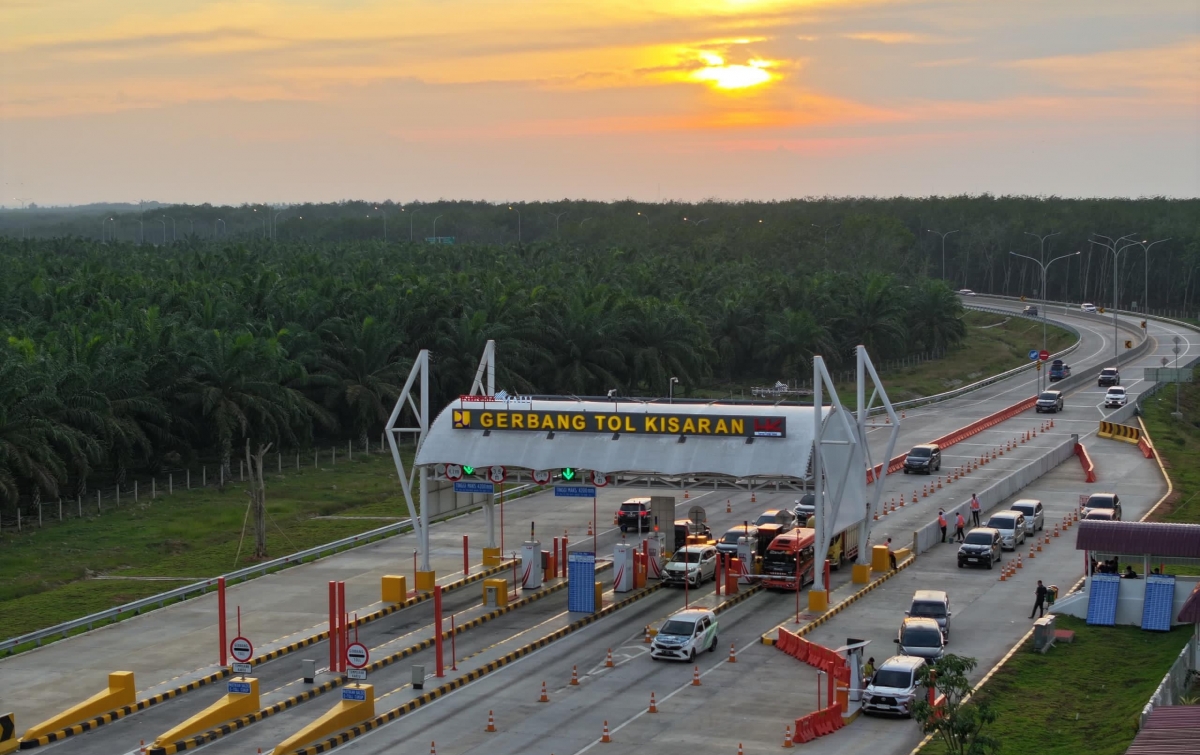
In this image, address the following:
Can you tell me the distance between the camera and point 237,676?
33500mm

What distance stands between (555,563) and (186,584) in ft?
38.0

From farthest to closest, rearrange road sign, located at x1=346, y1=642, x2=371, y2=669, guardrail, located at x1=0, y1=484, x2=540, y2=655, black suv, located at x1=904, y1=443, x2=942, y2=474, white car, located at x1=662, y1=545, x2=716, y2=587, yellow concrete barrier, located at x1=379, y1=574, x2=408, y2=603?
black suv, located at x1=904, y1=443, x2=942, y2=474
white car, located at x1=662, y1=545, x2=716, y2=587
yellow concrete barrier, located at x1=379, y1=574, x2=408, y2=603
guardrail, located at x1=0, y1=484, x2=540, y2=655
road sign, located at x1=346, y1=642, x2=371, y2=669

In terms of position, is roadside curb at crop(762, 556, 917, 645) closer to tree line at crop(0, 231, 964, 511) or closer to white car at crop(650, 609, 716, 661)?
white car at crop(650, 609, 716, 661)

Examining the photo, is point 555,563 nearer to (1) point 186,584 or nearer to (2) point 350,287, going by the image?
(1) point 186,584

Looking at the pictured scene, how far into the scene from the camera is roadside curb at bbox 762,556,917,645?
4062 centimetres

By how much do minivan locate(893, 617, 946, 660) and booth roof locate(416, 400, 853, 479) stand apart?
5798 millimetres

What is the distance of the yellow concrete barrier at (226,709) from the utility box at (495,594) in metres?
11.4

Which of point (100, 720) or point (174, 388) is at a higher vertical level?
point (174, 388)

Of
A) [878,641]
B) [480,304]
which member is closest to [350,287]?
[480,304]

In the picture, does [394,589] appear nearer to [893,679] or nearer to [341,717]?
[341,717]

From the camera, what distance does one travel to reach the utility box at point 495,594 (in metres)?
44.3

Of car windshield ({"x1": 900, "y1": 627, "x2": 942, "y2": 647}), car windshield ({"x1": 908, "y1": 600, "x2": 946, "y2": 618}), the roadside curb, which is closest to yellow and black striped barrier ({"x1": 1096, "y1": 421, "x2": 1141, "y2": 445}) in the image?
the roadside curb

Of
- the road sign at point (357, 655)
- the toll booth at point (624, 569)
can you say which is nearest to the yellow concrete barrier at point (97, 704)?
the road sign at point (357, 655)

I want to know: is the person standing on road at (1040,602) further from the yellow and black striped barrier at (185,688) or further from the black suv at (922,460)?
the black suv at (922,460)
